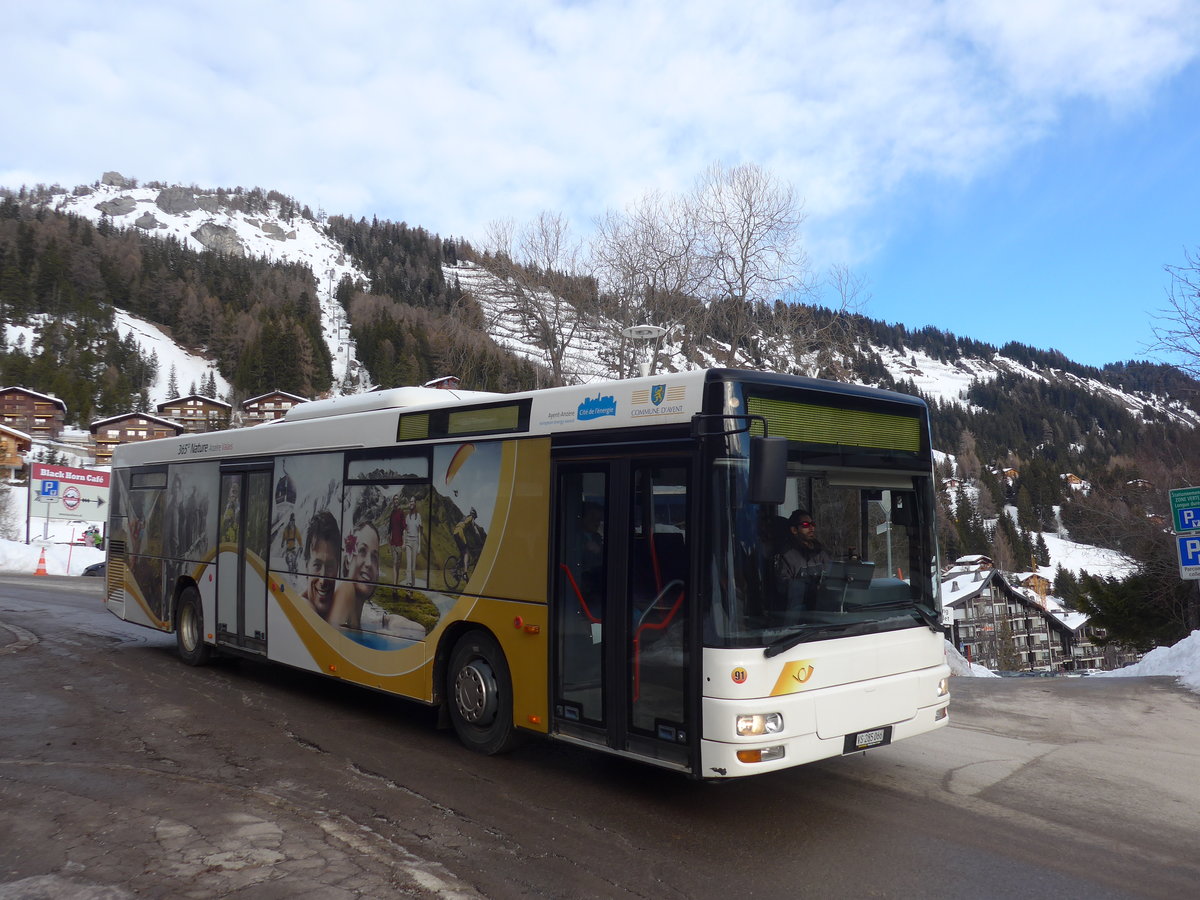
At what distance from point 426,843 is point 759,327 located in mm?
18252

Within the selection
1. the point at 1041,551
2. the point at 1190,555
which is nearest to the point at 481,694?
the point at 1190,555

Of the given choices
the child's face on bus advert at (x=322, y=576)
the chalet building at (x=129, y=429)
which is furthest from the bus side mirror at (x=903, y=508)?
the chalet building at (x=129, y=429)

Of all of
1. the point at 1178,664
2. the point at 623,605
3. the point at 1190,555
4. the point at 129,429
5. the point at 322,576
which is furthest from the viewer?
the point at 129,429

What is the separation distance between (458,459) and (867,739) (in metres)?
3.74

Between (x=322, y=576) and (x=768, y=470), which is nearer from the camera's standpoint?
(x=768, y=470)

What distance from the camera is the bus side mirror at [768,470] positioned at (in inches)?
200

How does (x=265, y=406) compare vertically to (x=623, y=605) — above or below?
above

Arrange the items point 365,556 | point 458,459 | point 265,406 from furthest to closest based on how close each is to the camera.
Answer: point 265,406 < point 365,556 < point 458,459

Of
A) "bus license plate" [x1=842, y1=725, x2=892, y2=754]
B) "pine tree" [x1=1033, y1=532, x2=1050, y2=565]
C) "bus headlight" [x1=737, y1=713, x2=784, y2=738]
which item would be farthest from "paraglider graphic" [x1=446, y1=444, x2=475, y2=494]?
"pine tree" [x1=1033, y1=532, x2=1050, y2=565]

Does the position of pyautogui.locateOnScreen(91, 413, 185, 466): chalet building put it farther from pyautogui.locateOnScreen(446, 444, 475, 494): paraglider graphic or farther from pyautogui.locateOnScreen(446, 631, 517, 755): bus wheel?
pyautogui.locateOnScreen(446, 631, 517, 755): bus wheel

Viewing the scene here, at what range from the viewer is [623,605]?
5789 mm

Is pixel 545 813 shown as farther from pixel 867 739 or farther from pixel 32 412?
pixel 32 412

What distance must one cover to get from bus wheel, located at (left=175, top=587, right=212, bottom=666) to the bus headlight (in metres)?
8.24

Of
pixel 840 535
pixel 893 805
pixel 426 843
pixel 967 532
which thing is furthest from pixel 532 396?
pixel 967 532
